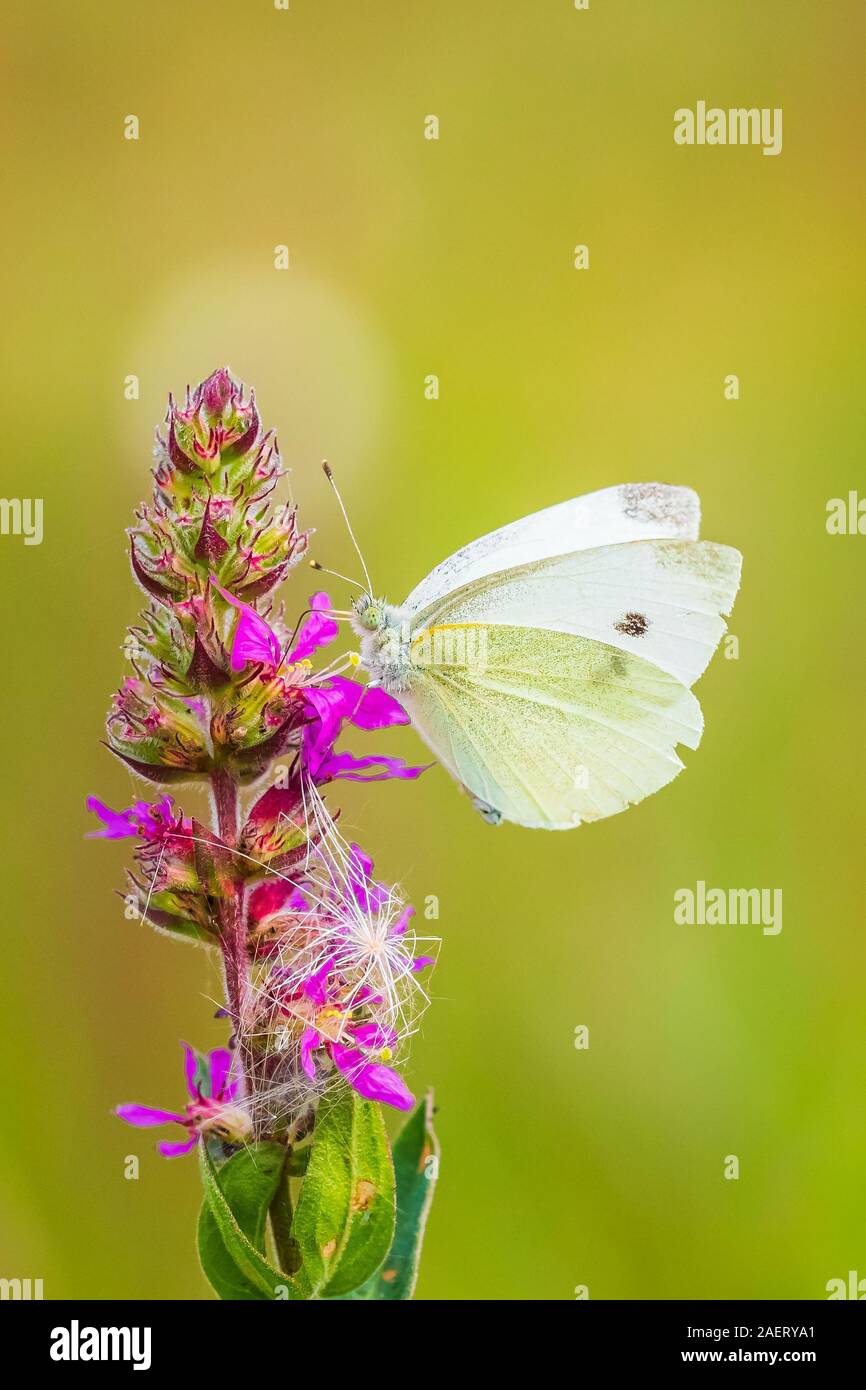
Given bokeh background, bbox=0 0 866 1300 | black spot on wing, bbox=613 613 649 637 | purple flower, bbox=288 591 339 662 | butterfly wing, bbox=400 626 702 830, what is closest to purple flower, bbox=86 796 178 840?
purple flower, bbox=288 591 339 662

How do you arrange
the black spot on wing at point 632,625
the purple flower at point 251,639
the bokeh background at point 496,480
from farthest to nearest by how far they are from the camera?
1. the bokeh background at point 496,480
2. the black spot on wing at point 632,625
3. the purple flower at point 251,639

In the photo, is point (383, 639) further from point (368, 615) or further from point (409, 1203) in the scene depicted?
point (409, 1203)

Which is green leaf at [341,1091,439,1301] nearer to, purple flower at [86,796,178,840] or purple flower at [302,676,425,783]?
purple flower at [302,676,425,783]

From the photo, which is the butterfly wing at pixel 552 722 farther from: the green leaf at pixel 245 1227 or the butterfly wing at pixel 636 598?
the green leaf at pixel 245 1227

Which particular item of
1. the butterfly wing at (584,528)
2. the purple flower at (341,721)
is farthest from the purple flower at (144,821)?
the butterfly wing at (584,528)

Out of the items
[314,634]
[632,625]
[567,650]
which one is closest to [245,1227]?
[314,634]

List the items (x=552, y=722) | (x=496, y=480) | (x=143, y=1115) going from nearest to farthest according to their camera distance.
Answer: (x=143, y=1115) < (x=552, y=722) < (x=496, y=480)
